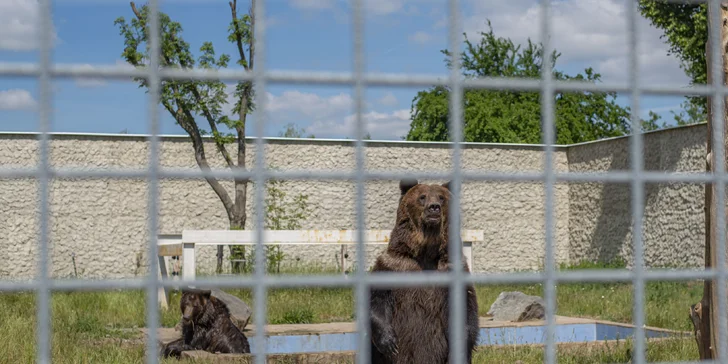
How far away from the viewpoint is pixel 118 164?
1537cm

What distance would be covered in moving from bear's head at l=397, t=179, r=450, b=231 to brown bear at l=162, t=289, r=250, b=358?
2.63 metres

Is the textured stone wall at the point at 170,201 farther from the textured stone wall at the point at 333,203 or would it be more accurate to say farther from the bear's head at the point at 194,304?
the bear's head at the point at 194,304

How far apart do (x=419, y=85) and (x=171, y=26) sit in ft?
37.7

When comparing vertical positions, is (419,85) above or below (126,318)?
above

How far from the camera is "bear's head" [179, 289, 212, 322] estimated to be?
24.2 ft

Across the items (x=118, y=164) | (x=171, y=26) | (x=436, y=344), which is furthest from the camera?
(x=118, y=164)

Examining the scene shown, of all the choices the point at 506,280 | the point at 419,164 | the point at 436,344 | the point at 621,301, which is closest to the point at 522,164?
the point at 419,164

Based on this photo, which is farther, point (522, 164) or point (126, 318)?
point (522, 164)

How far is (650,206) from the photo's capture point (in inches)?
641

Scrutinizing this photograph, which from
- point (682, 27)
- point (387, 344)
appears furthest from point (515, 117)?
point (387, 344)

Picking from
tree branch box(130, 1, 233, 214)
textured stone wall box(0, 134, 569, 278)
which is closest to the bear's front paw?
tree branch box(130, 1, 233, 214)

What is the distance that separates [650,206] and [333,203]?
19.5 ft


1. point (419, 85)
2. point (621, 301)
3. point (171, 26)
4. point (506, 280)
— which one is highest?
point (171, 26)

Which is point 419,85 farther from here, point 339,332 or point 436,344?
point 339,332
